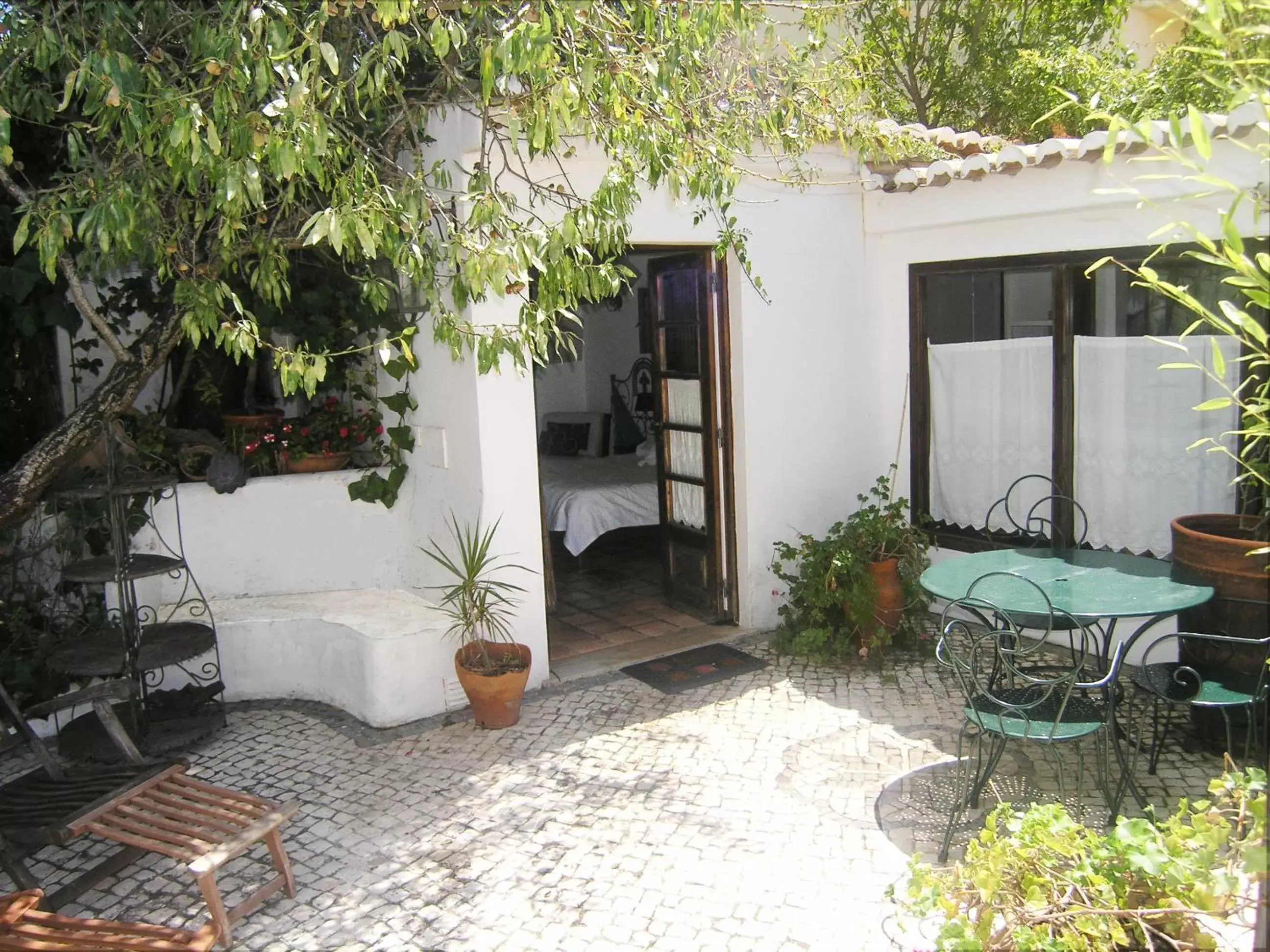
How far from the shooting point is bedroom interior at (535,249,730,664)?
7074mm

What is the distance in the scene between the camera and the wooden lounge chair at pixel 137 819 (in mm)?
3805

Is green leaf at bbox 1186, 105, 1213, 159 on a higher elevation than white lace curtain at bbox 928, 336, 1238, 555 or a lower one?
higher

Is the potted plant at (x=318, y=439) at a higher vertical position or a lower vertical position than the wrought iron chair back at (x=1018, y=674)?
higher

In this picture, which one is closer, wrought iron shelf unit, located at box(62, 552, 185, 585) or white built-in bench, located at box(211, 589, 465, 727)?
wrought iron shelf unit, located at box(62, 552, 185, 585)

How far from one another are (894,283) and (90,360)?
569 centimetres

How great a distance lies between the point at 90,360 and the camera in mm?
7238

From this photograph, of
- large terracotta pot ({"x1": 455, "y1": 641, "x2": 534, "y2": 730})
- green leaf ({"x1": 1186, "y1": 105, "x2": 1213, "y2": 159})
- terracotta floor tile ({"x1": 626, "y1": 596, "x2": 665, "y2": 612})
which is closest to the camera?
green leaf ({"x1": 1186, "y1": 105, "x2": 1213, "y2": 159})

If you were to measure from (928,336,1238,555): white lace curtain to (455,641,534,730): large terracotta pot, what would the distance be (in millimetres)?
3300

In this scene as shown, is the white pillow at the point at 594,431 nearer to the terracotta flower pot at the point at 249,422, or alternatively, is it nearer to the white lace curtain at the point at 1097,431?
the terracotta flower pot at the point at 249,422

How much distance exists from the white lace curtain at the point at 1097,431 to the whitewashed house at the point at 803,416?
0.5 inches

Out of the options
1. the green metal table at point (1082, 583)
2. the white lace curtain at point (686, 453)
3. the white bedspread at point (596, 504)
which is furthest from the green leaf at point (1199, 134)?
the white bedspread at point (596, 504)

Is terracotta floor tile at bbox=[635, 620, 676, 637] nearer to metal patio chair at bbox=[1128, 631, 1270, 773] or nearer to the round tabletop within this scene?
the round tabletop

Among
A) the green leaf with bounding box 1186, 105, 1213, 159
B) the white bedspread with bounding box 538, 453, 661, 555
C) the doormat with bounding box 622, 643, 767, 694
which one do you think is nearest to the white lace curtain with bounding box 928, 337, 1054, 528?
the doormat with bounding box 622, 643, 767, 694

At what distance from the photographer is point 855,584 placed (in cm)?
645
